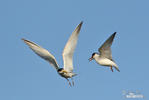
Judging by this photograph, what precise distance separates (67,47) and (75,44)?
0.43m

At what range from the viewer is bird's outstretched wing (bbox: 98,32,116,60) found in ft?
71.5

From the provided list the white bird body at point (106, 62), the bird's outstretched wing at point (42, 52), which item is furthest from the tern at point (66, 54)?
the white bird body at point (106, 62)

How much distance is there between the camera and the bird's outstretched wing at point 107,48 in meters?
21.8

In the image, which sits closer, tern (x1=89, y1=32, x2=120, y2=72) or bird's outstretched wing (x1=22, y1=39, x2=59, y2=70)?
bird's outstretched wing (x1=22, y1=39, x2=59, y2=70)

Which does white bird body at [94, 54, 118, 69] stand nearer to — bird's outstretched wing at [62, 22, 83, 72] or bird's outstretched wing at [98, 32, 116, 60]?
bird's outstretched wing at [98, 32, 116, 60]

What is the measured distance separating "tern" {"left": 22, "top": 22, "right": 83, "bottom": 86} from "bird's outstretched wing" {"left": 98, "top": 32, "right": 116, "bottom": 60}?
167cm

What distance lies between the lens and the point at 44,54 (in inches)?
818

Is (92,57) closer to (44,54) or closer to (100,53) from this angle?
(100,53)

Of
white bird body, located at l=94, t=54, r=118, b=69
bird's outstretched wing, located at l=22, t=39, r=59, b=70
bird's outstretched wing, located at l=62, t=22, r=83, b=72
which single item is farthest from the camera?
white bird body, located at l=94, t=54, r=118, b=69

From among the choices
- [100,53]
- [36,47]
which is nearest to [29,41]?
[36,47]

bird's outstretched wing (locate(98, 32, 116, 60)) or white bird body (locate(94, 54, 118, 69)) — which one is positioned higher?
bird's outstretched wing (locate(98, 32, 116, 60))

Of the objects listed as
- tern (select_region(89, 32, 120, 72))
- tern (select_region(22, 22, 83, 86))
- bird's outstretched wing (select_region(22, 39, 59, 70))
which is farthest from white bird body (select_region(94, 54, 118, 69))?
bird's outstretched wing (select_region(22, 39, 59, 70))

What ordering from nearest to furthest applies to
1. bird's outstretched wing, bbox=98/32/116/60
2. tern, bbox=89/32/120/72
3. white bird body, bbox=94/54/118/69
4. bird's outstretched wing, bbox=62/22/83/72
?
bird's outstretched wing, bbox=62/22/83/72
bird's outstretched wing, bbox=98/32/116/60
tern, bbox=89/32/120/72
white bird body, bbox=94/54/118/69

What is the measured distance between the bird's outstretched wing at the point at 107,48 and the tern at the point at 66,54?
1674mm
